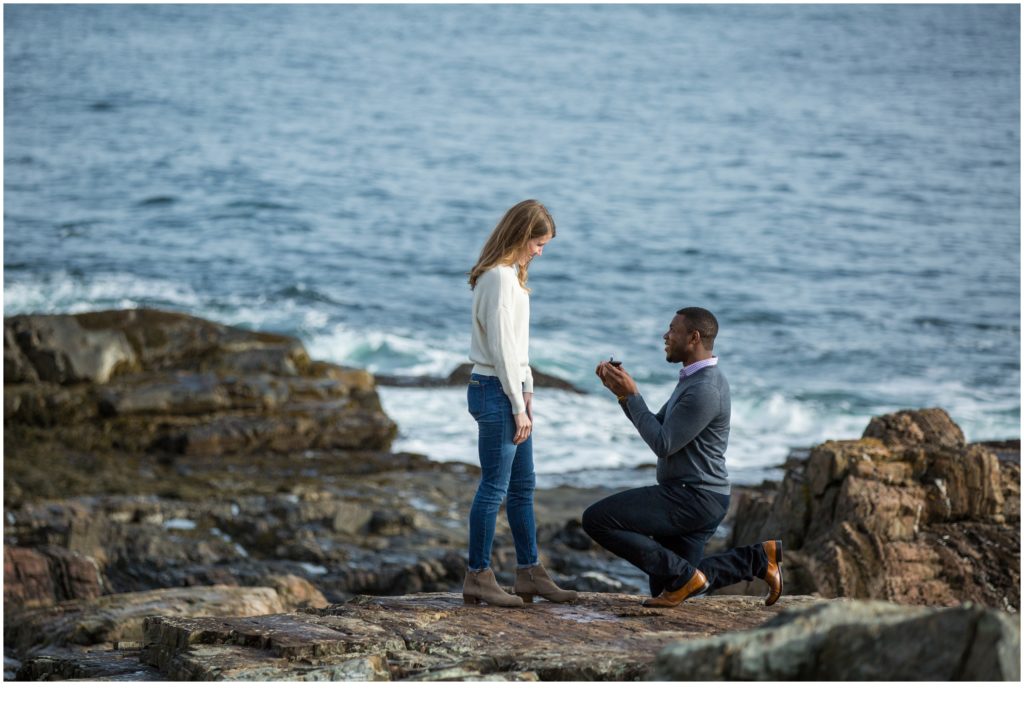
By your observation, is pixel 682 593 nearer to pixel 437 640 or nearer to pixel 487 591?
pixel 487 591

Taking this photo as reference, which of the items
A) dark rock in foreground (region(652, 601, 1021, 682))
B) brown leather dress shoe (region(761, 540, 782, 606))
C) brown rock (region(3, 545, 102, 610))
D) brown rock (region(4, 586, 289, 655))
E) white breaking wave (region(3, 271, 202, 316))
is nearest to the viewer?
dark rock in foreground (region(652, 601, 1021, 682))

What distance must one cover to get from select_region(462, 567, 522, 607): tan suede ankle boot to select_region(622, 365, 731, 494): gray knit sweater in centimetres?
93

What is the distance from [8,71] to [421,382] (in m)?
36.6

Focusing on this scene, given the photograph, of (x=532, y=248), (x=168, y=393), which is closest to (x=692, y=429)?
(x=532, y=248)

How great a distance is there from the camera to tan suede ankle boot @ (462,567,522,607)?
18.8ft

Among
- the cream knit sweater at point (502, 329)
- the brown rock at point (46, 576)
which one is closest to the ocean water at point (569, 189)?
the brown rock at point (46, 576)

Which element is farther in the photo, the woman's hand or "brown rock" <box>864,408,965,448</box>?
"brown rock" <box>864,408,965,448</box>

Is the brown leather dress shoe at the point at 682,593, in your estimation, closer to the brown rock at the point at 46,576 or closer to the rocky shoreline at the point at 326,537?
Answer: the rocky shoreline at the point at 326,537

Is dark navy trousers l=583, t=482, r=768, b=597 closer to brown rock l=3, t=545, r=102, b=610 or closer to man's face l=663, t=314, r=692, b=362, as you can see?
man's face l=663, t=314, r=692, b=362

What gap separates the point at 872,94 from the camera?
4769 centimetres

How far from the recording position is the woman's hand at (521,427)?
541cm

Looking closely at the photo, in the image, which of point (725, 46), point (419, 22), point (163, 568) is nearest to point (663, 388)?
point (163, 568)

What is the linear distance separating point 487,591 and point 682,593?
3.09ft

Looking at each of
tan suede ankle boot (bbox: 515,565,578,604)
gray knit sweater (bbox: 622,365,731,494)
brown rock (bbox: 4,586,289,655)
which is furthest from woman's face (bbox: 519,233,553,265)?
brown rock (bbox: 4,586,289,655)
